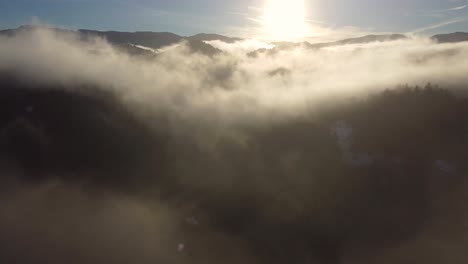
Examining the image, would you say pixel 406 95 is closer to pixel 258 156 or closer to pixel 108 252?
pixel 258 156

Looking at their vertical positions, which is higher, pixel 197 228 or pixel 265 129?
pixel 265 129

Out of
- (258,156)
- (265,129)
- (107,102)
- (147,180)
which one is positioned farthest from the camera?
(107,102)

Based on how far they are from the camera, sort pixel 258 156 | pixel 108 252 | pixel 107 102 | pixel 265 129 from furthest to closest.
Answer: pixel 107 102 < pixel 265 129 < pixel 258 156 < pixel 108 252

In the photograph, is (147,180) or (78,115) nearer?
(147,180)

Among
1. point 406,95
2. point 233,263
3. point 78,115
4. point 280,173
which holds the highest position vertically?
point 406,95

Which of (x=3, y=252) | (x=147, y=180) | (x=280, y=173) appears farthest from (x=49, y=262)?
(x=280, y=173)

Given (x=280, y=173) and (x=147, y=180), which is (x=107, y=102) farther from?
(x=280, y=173)
